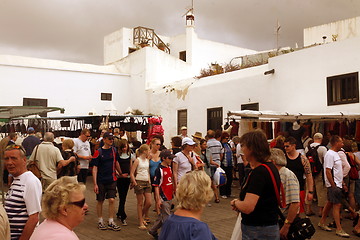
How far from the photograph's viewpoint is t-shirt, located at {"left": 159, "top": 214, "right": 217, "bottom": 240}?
2418 millimetres

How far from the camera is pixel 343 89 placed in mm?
11961

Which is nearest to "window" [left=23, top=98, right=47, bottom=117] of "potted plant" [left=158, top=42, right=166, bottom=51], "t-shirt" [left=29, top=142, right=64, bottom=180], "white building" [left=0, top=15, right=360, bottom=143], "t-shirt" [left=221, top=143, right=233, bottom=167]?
"white building" [left=0, top=15, right=360, bottom=143]

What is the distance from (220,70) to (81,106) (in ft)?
28.5

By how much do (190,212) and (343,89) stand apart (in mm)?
10924

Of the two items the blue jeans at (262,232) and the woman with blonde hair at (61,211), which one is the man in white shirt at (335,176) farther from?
the woman with blonde hair at (61,211)

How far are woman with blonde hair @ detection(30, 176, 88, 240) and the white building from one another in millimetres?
11015

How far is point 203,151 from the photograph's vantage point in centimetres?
962

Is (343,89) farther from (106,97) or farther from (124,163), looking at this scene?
(106,97)

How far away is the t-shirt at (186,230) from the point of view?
2418 millimetres

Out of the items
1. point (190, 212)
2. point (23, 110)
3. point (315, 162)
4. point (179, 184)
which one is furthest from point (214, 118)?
point (190, 212)

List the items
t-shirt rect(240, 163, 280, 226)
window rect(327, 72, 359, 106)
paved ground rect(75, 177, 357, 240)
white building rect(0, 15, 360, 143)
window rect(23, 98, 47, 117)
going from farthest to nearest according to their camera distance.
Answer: window rect(23, 98, 47, 117) → white building rect(0, 15, 360, 143) → window rect(327, 72, 359, 106) → paved ground rect(75, 177, 357, 240) → t-shirt rect(240, 163, 280, 226)

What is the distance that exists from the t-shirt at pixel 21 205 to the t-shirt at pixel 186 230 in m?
1.37

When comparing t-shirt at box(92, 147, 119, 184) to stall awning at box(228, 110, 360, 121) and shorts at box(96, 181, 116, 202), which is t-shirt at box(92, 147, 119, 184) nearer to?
shorts at box(96, 181, 116, 202)

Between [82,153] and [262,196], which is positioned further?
[82,153]
